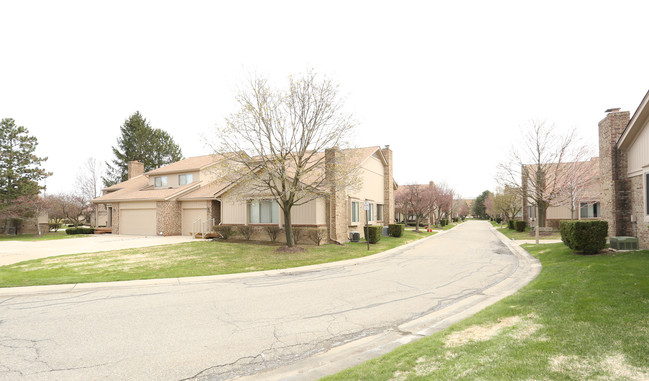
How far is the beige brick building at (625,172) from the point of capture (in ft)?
39.9

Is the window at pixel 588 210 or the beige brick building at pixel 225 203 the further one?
the window at pixel 588 210

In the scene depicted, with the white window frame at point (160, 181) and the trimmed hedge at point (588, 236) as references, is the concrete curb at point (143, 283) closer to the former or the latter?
the trimmed hedge at point (588, 236)

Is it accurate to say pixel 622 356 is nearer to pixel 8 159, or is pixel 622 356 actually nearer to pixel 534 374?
pixel 534 374

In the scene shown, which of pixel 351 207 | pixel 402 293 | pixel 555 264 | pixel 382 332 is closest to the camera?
pixel 382 332

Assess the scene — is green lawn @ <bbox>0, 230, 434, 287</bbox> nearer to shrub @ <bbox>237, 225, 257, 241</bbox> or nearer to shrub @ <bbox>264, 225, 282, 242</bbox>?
shrub @ <bbox>264, 225, 282, 242</bbox>

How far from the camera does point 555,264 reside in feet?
38.6

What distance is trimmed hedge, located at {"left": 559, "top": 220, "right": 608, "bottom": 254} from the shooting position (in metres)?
12.2

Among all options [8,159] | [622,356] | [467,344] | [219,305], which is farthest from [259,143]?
[8,159]

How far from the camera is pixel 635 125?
40.4 feet

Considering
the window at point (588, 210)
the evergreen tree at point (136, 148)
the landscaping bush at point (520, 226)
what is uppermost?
the evergreen tree at point (136, 148)

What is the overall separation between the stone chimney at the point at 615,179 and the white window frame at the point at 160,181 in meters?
33.0

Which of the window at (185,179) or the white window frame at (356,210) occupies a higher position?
the window at (185,179)

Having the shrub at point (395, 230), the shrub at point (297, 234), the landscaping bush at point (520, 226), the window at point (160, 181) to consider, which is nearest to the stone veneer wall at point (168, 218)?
the window at point (160, 181)

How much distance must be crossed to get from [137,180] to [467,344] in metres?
40.0
